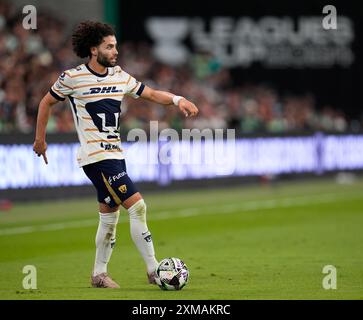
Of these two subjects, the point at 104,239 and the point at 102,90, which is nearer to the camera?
the point at 102,90

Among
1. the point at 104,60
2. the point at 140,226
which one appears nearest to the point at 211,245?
the point at 140,226

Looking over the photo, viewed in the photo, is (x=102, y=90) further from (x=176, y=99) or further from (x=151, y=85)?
(x=151, y=85)

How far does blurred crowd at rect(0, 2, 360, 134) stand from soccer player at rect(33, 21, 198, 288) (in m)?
10.4

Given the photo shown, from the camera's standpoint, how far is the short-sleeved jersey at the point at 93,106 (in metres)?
10.3

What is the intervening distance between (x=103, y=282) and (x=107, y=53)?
90.7 inches

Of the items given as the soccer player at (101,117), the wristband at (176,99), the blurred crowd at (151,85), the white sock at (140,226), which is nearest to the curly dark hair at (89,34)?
the soccer player at (101,117)

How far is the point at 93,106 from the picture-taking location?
10344 mm

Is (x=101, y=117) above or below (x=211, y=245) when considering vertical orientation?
above

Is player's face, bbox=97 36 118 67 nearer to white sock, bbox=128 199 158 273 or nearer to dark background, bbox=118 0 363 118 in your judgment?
white sock, bbox=128 199 158 273

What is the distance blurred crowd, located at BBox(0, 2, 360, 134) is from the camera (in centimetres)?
2223

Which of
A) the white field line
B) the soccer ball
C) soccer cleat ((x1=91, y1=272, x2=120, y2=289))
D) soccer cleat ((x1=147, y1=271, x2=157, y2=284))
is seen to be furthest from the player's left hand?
the white field line

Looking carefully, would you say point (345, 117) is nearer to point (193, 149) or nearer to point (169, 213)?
point (193, 149)

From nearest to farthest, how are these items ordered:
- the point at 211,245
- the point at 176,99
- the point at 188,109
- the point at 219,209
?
the point at 188,109, the point at 176,99, the point at 211,245, the point at 219,209

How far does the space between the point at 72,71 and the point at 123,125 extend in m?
14.1
